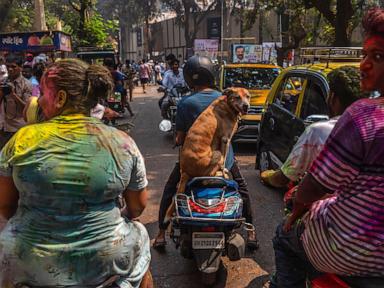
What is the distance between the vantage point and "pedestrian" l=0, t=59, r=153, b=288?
1856mm

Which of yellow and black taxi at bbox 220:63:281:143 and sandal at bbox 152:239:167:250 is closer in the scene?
sandal at bbox 152:239:167:250

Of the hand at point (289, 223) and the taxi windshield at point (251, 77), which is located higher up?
the taxi windshield at point (251, 77)

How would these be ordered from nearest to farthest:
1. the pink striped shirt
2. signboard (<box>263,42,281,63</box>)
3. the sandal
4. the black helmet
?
the pink striped shirt
the black helmet
the sandal
signboard (<box>263,42,281,63</box>)

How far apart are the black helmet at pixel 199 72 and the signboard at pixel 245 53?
59.0 feet

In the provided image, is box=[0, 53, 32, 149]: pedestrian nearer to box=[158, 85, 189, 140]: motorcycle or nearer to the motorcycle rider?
the motorcycle rider

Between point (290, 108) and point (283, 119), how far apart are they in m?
0.21

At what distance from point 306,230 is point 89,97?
111cm

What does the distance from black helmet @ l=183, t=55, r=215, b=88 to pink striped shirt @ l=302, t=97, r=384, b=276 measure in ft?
7.41

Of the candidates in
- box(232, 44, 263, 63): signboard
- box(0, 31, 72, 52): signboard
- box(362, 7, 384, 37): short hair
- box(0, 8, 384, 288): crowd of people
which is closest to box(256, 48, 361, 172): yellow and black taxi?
box(362, 7, 384, 37): short hair

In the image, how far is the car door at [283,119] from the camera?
568 centimetres

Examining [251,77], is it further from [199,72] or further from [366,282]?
[366,282]

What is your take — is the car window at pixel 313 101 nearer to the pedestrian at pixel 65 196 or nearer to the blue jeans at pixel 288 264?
the blue jeans at pixel 288 264

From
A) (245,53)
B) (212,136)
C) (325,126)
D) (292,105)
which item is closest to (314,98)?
(292,105)

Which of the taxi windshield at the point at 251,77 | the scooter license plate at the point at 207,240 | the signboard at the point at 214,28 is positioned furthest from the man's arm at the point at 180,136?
the signboard at the point at 214,28
